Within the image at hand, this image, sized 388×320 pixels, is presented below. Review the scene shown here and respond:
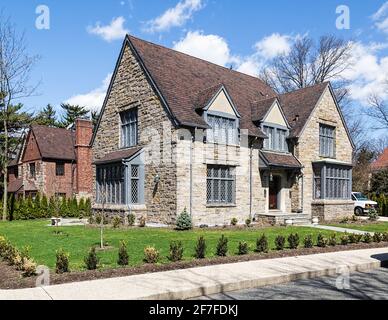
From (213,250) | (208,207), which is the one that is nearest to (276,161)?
(208,207)

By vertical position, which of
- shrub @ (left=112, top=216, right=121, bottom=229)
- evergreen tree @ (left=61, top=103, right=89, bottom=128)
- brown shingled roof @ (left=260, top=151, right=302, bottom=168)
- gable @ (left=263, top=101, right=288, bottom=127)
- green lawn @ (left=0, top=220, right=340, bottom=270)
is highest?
evergreen tree @ (left=61, top=103, right=89, bottom=128)

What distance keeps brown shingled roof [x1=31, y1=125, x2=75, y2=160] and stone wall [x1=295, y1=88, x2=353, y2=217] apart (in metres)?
21.5

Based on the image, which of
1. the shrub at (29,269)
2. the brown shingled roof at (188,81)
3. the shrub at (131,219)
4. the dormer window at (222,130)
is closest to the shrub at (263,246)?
the shrub at (29,269)

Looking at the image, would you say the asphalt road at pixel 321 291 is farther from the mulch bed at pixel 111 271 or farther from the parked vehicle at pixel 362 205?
the parked vehicle at pixel 362 205

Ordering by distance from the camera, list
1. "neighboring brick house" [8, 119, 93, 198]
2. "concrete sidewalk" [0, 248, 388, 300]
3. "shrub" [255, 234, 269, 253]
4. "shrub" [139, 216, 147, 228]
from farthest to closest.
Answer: "neighboring brick house" [8, 119, 93, 198], "shrub" [139, 216, 147, 228], "shrub" [255, 234, 269, 253], "concrete sidewalk" [0, 248, 388, 300]

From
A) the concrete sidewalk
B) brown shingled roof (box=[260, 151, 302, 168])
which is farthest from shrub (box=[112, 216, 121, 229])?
the concrete sidewalk

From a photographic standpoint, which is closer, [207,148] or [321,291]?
[321,291]

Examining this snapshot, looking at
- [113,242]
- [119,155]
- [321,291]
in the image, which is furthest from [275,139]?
[321,291]

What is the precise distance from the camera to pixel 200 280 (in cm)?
821

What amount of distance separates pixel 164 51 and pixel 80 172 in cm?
1480

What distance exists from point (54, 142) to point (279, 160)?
22877mm

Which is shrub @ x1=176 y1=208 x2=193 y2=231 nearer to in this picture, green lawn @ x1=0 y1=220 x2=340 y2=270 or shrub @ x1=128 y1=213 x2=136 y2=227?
green lawn @ x1=0 y1=220 x2=340 y2=270

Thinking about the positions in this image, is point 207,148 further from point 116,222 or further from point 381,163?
point 381,163

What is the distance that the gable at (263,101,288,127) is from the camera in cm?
2341
